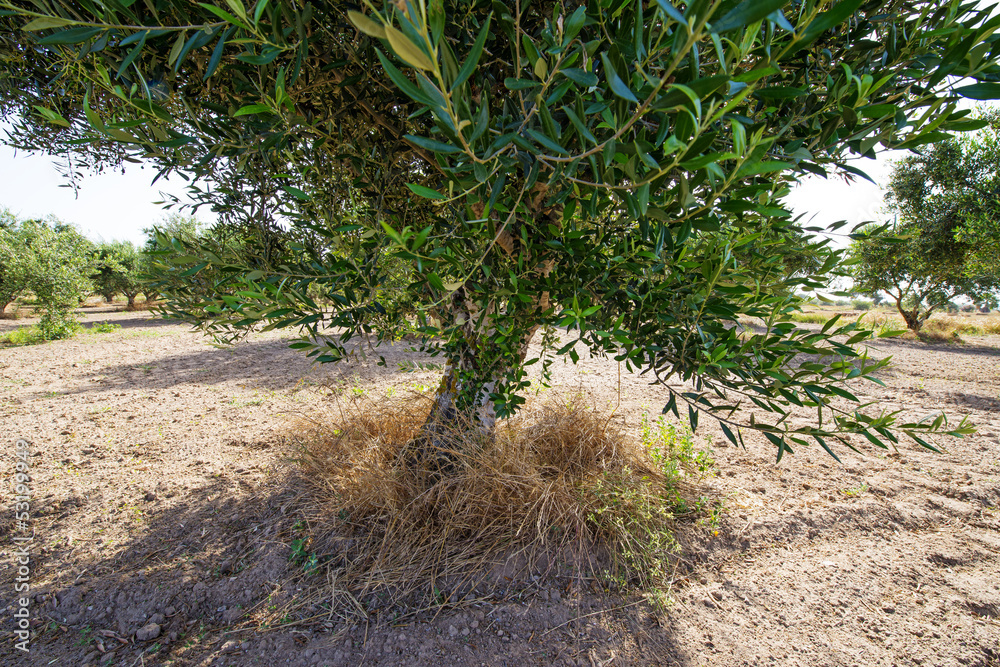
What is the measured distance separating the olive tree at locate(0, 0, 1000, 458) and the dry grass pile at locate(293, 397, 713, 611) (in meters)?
0.86

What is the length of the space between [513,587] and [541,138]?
8.43ft

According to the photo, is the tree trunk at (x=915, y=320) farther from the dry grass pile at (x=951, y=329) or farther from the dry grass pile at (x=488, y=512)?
the dry grass pile at (x=488, y=512)

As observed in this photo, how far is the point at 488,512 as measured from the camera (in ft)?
9.25

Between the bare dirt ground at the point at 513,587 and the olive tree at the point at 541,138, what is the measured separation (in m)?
1.37

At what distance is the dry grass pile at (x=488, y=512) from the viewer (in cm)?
257

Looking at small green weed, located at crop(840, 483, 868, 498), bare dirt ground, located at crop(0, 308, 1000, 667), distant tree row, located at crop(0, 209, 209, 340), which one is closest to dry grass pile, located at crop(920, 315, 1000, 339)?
bare dirt ground, located at crop(0, 308, 1000, 667)

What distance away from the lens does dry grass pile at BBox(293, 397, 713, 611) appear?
2.57 metres

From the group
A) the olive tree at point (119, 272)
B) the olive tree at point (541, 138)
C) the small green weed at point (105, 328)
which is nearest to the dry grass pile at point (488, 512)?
the olive tree at point (541, 138)

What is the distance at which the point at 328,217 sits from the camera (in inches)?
87.0

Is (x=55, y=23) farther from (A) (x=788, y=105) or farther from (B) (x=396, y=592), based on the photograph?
(B) (x=396, y=592)

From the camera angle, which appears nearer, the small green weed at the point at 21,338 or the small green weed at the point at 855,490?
the small green weed at the point at 855,490

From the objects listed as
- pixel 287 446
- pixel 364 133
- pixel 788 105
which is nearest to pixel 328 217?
pixel 364 133

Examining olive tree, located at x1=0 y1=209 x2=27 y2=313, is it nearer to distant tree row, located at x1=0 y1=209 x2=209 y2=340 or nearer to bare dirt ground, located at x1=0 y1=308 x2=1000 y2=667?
distant tree row, located at x1=0 y1=209 x2=209 y2=340

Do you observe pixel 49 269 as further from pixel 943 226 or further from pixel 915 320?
pixel 915 320
